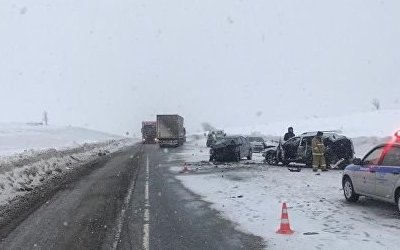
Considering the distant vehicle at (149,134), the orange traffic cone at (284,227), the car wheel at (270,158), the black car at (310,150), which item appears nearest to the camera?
the orange traffic cone at (284,227)

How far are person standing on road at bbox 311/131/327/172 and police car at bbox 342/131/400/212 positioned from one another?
7.85 metres

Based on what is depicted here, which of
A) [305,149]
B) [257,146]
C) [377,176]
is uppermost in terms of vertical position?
[257,146]

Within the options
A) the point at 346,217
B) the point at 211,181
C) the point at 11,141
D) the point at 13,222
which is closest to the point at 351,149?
the point at 211,181

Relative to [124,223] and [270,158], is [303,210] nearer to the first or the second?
[124,223]

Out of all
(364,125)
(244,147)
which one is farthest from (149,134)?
(244,147)

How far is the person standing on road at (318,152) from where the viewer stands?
67.1ft

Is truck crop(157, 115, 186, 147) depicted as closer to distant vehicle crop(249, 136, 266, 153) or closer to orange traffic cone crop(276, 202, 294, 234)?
distant vehicle crop(249, 136, 266, 153)

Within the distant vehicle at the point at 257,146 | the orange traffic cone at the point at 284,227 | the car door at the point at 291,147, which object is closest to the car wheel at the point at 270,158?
the car door at the point at 291,147

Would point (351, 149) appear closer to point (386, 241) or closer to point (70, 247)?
point (386, 241)

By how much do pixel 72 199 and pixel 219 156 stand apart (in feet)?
50.1

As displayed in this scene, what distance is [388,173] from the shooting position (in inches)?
410

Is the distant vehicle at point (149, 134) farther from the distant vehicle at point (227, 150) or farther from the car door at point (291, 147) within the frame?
the car door at point (291, 147)

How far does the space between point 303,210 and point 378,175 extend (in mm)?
1802

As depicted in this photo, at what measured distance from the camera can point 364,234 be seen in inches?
339
